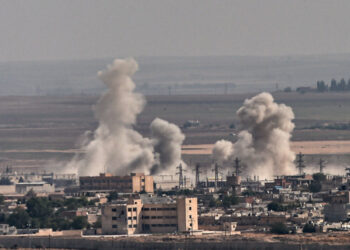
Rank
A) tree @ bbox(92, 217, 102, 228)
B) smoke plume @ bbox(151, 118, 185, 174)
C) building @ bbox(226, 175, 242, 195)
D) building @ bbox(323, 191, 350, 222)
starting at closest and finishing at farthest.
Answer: tree @ bbox(92, 217, 102, 228), building @ bbox(323, 191, 350, 222), building @ bbox(226, 175, 242, 195), smoke plume @ bbox(151, 118, 185, 174)

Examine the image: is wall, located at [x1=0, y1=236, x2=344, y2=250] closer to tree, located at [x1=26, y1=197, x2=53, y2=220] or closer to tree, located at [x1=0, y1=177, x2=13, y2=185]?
tree, located at [x1=26, y1=197, x2=53, y2=220]

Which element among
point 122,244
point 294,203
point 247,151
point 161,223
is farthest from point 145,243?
point 247,151

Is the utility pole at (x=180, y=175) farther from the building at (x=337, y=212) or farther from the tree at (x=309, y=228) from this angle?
the tree at (x=309, y=228)

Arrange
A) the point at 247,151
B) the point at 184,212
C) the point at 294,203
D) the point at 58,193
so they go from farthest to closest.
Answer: the point at 247,151 → the point at 58,193 → the point at 294,203 → the point at 184,212

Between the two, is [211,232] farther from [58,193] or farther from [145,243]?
[58,193]

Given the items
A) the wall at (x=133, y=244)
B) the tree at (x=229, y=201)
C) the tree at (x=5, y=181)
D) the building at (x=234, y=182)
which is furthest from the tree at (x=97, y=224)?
the tree at (x=5, y=181)

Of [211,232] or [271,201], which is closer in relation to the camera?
[211,232]

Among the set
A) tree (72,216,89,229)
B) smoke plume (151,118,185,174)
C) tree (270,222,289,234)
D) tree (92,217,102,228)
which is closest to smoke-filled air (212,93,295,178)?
smoke plume (151,118,185,174)
